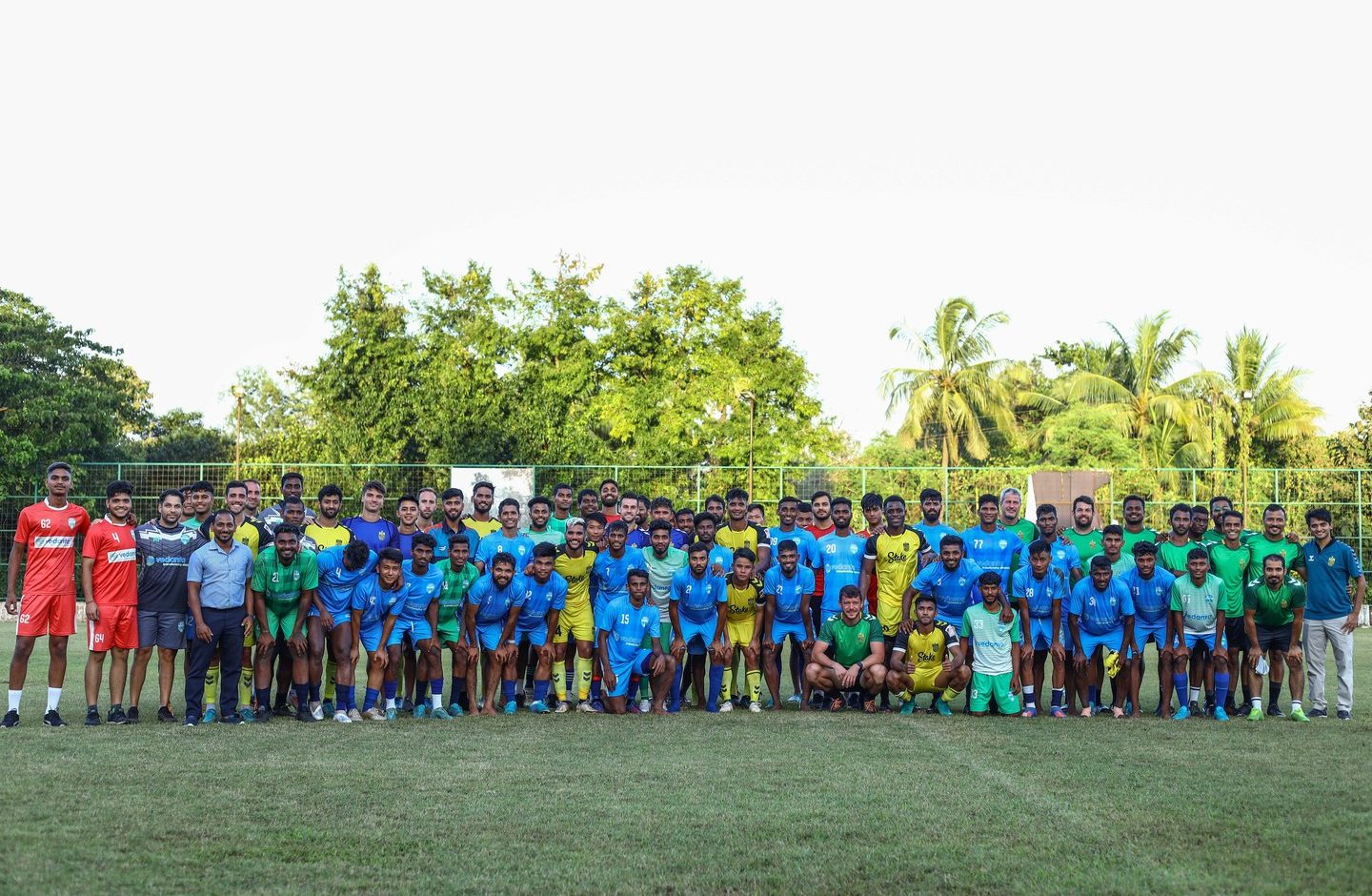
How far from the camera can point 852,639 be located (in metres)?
11.1

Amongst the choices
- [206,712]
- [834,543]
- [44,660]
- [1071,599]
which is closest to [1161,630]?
[1071,599]

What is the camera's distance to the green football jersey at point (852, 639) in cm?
1115

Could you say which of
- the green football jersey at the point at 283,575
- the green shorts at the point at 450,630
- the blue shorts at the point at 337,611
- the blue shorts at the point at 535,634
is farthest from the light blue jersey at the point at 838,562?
the green football jersey at the point at 283,575

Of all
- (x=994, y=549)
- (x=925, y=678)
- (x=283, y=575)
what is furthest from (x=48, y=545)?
(x=994, y=549)

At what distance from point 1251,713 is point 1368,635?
489 inches

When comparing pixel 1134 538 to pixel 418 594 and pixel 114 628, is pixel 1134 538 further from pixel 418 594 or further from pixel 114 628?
pixel 114 628

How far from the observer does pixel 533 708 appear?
35.7 ft

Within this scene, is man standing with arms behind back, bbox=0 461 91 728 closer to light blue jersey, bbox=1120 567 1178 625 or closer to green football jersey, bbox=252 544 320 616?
green football jersey, bbox=252 544 320 616

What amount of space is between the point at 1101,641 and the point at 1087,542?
105cm

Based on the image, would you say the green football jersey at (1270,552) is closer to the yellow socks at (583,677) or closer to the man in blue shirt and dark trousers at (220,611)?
the yellow socks at (583,677)

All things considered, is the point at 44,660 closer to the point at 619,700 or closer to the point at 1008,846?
the point at 619,700

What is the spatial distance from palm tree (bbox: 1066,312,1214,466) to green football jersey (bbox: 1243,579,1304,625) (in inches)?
941

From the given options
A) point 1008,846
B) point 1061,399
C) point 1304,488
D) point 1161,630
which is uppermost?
point 1061,399

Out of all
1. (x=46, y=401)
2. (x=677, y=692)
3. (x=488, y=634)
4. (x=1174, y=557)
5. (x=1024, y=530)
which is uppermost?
(x=46, y=401)
